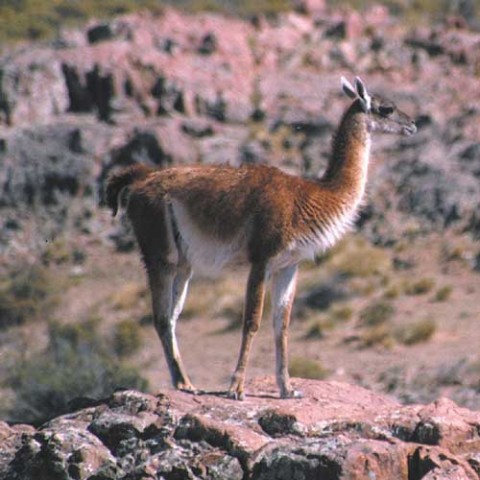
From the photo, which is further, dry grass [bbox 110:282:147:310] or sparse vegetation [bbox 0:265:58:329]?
sparse vegetation [bbox 0:265:58:329]

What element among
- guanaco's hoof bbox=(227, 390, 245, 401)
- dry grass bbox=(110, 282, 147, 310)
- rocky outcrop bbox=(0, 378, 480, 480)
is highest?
rocky outcrop bbox=(0, 378, 480, 480)

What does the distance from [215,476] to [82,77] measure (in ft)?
95.0

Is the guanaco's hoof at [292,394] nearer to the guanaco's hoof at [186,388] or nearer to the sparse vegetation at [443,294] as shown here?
the guanaco's hoof at [186,388]

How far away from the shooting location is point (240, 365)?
12602 mm

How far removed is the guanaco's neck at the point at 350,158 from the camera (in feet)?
44.1

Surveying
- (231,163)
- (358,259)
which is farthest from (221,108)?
(358,259)

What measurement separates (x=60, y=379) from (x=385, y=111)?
8321 millimetres

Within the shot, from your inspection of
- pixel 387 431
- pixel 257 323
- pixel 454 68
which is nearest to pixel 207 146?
pixel 454 68

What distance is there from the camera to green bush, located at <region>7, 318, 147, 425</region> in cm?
1969

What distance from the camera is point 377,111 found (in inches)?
548

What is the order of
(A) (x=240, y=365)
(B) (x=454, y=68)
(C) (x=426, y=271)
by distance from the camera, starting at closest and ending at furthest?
1. (A) (x=240, y=365)
2. (C) (x=426, y=271)
3. (B) (x=454, y=68)

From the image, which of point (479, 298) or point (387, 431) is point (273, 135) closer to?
point (479, 298)

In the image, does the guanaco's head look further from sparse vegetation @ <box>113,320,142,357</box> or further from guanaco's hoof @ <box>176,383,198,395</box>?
sparse vegetation @ <box>113,320,142,357</box>

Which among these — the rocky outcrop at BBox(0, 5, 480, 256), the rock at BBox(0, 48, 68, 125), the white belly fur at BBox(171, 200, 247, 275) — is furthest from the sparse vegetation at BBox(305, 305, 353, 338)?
the white belly fur at BBox(171, 200, 247, 275)
